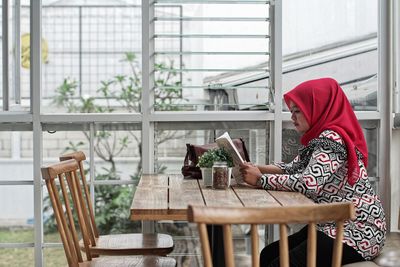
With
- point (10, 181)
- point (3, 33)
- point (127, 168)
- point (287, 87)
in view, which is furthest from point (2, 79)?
point (127, 168)

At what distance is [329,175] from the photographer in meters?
3.12

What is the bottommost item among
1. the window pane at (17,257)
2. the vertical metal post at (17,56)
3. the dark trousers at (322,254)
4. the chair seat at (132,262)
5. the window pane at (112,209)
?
the window pane at (17,257)

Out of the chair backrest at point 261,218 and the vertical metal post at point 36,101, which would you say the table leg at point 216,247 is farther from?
the vertical metal post at point 36,101

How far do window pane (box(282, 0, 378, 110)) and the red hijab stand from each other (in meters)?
0.74

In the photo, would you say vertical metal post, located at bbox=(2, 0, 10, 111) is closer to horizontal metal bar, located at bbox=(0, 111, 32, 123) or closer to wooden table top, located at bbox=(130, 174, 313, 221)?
horizontal metal bar, located at bbox=(0, 111, 32, 123)

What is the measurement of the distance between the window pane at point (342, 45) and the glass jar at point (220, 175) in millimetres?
1067

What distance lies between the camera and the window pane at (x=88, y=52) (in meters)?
7.54

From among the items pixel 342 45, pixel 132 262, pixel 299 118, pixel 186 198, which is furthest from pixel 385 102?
pixel 132 262

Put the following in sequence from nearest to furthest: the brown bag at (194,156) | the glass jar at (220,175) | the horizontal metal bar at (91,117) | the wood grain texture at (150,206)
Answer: the wood grain texture at (150,206)
the glass jar at (220,175)
the brown bag at (194,156)
the horizontal metal bar at (91,117)

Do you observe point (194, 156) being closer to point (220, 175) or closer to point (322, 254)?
point (220, 175)

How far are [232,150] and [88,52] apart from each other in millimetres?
4632

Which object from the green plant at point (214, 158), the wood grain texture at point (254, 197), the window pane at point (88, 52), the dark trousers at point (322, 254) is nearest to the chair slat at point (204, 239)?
the wood grain texture at point (254, 197)

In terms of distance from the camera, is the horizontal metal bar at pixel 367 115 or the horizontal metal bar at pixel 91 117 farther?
the horizontal metal bar at pixel 367 115

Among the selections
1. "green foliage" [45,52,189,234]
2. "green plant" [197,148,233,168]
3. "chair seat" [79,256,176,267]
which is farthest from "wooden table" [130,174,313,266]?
"green foliage" [45,52,189,234]
